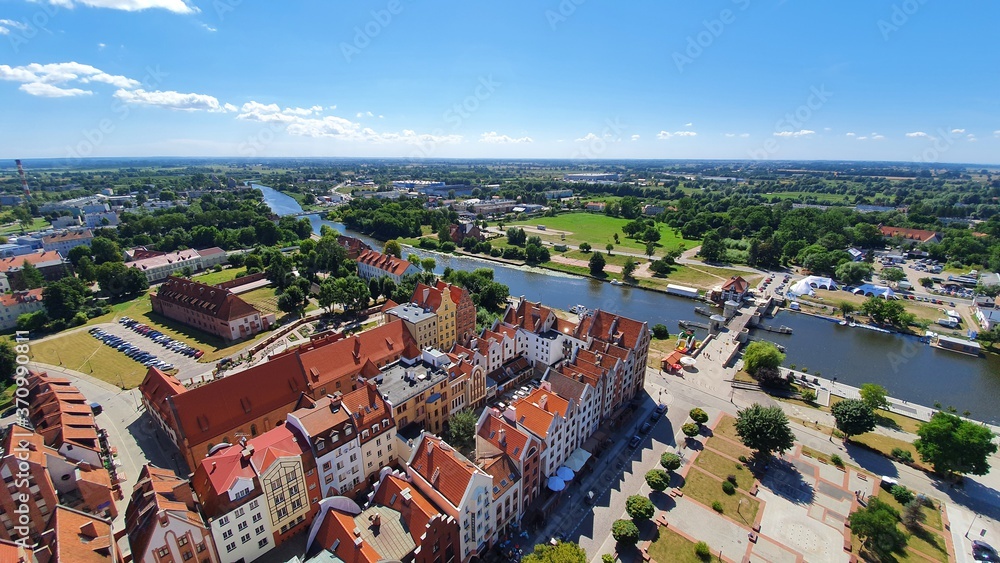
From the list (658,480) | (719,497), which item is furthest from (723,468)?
(658,480)

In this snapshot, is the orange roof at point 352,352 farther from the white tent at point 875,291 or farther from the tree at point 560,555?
the white tent at point 875,291

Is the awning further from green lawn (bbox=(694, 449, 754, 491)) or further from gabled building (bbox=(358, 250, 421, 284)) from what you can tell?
gabled building (bbox=(358, 250, 421, 284))

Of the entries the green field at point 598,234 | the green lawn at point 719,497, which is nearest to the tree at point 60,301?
the green lawn at point 719,497

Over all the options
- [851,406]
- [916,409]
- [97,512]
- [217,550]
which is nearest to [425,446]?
[217,550]

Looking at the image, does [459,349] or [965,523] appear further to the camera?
[459,349]

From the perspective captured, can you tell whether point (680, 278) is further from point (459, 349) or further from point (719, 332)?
point (459, 349)

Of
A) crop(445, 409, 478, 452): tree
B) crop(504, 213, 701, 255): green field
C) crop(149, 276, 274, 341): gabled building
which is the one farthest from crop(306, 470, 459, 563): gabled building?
crop(504, 213, 701, 255): green field

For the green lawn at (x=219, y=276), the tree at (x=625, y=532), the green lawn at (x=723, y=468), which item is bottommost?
the green lawn at (x=723, y=468)

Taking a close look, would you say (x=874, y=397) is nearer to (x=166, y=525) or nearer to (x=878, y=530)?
(x=878, y=530)
